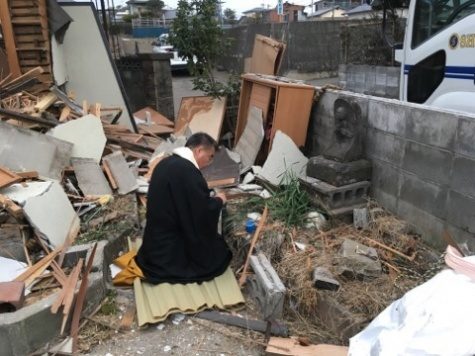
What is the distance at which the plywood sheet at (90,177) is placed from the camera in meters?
5.20

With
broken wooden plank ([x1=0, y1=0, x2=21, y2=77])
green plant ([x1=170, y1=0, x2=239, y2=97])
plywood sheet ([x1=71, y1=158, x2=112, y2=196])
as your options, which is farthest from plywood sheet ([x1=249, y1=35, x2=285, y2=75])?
broken wooden plank ([x1=0, y1=0, x2=21, y2=77])

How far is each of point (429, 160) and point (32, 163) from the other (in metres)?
4.25

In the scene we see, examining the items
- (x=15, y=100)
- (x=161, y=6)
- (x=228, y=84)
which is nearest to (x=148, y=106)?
(x=228, y=84)

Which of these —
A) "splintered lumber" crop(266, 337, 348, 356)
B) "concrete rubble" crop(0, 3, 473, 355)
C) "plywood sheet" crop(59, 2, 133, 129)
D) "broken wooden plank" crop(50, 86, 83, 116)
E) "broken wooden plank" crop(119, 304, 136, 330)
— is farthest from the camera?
"plywood sheet" crop(59, 2, 133, 129)

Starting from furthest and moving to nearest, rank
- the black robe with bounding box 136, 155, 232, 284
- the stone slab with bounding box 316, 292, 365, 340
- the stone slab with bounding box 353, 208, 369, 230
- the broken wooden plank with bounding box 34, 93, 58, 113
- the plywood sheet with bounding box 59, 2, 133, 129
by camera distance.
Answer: the plywood sheet with bounding box 59, 2, 133, 129 < the broken wooden plank with bounding box 34, 93, 58, 113 < the stone slab with bounding box 353, 208, 369, 230 < the black robe with bounding box 136, 155, 232, 284 < the stone slab with bounding box 316, 292, 365, 340

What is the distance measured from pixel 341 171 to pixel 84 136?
136 inches

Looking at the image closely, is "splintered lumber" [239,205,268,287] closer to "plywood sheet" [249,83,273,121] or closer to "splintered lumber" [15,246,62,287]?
"splintered lumber" [15,246,62,287]

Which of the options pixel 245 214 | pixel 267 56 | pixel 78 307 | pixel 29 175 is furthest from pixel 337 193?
pixel 267 56

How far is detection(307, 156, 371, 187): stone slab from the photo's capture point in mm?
4367

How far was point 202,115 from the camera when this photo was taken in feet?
24.7

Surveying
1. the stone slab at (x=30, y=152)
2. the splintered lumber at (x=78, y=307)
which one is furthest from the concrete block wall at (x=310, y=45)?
the splintered lumber at (x=78, y=307)

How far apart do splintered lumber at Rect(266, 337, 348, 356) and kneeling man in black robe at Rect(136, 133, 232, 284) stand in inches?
39.7

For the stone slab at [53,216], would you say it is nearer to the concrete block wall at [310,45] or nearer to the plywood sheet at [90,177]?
the plywood sheet at [90,177]

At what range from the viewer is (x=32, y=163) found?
5.02 m
